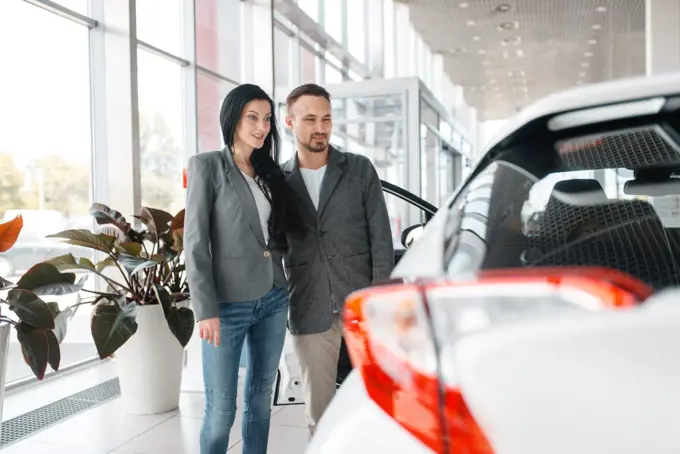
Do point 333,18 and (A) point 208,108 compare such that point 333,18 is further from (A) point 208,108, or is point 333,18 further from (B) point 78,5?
(B) point 78,5

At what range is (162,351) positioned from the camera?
3.44 meters

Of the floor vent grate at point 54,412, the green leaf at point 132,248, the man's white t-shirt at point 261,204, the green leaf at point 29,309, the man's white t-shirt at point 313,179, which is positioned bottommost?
the floor vent grate at point 54,412

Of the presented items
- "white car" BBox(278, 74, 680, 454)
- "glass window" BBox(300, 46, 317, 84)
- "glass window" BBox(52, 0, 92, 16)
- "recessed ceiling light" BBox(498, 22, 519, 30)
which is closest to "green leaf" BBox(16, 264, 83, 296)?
"white car" BBox(278, 74, 680, 454)

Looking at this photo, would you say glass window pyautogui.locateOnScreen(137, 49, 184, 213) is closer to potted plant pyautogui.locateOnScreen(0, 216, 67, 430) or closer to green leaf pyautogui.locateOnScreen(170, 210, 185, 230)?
green leaf pyautogui.locateOnScreen(170, 210, 185, 230)

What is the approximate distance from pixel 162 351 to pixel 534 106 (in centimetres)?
300

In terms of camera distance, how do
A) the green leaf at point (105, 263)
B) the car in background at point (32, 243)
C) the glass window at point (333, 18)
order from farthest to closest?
the glass window at point (333, 18) → the car in background at point (32, 243) → the green leaf at point (105, 263)

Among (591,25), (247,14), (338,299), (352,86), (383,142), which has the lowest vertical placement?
(338,299)

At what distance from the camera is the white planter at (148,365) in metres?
3.40

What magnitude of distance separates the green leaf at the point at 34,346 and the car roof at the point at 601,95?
2193 millimetres

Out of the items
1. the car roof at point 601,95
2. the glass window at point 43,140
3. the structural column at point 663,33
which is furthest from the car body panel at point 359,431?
the structural column at point 663,33

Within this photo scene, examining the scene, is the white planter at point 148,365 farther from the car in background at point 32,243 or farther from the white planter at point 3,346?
the car in background at point 32,243

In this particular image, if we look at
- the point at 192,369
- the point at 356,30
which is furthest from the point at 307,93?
the point at 356,30

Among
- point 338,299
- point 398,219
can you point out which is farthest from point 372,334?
point 398,219

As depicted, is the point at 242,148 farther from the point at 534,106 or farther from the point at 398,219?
the point at 398,219
